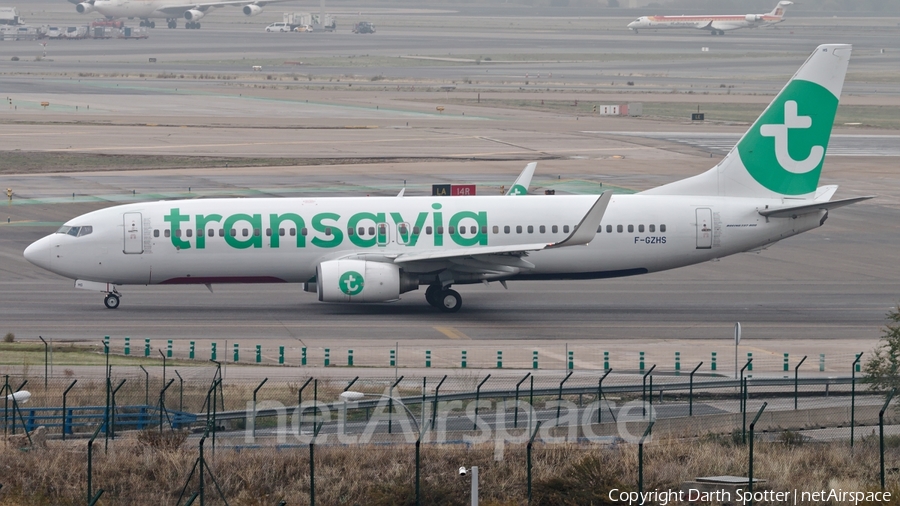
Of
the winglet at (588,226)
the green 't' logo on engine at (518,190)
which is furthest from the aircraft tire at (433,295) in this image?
the green 't' logo on engine at (518,190)

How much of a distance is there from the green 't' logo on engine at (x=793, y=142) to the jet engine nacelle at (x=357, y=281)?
14514 mm

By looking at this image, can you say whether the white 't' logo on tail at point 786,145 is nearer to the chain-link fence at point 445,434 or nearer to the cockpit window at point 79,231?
the chain-link fence at point 445,434

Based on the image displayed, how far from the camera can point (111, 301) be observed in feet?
152

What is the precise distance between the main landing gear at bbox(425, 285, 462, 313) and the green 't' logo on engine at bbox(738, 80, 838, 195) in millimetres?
12337

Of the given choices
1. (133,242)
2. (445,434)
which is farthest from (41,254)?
(445,434)

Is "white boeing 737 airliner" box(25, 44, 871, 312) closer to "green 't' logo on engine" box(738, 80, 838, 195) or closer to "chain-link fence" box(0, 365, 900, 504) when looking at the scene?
"green 't' logo on engine" box(738, 80, 838, 195)

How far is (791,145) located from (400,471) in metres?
28.0

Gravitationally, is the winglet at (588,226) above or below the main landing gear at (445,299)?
above

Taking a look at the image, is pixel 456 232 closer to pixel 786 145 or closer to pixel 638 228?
pixel 638 228

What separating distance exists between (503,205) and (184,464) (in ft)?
77.5

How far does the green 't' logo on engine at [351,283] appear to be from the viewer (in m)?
44.0

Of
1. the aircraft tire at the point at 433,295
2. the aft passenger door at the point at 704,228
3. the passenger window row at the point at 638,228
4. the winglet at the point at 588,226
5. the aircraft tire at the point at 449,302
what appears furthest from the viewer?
the aft passenger door at the point at 704,228

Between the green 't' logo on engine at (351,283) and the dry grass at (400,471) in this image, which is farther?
the green 't' logo on engine at (351,283)

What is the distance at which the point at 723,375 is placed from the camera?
35.4m
